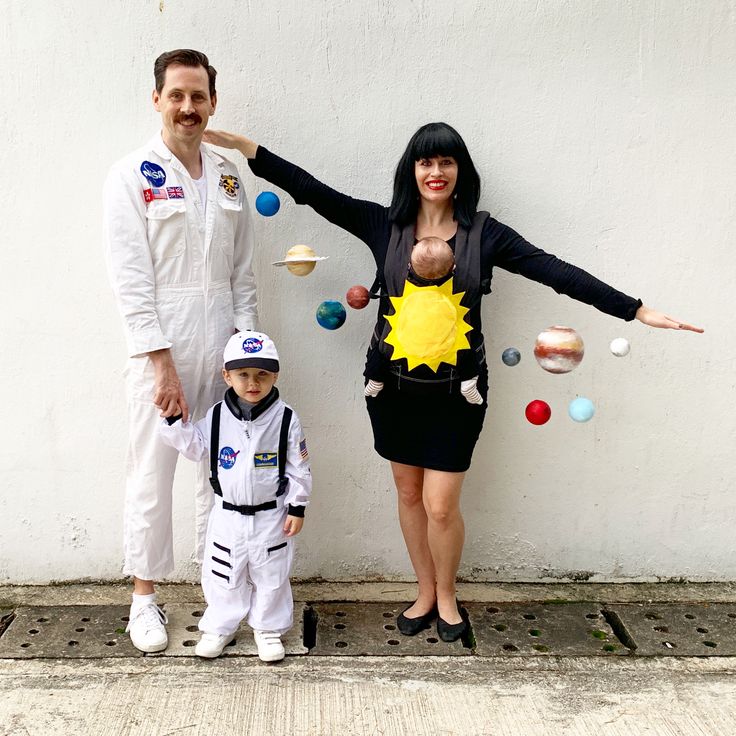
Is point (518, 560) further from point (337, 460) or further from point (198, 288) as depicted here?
point (198, 288)

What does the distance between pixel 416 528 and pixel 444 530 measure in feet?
0.51

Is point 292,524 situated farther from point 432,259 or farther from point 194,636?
point 432,259

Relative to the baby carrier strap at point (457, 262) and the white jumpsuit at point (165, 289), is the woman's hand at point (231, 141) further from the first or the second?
the baby carrier strap at point (457, 262)

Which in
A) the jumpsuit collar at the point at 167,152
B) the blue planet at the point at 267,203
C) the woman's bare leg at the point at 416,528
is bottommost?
the woman's bare leg at the point at 416,528

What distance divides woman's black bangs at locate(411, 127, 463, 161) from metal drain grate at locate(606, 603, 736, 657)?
1.91 m

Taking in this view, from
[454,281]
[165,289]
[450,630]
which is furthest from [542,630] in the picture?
[165,289]

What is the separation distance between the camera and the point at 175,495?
3.52 meters

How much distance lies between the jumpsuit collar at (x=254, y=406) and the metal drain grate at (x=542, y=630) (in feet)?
3.84

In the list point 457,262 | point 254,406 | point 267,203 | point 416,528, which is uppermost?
point 267,203

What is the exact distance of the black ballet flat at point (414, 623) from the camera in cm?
324

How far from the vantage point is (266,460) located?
9.81ft

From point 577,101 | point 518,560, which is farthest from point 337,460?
point 577,101

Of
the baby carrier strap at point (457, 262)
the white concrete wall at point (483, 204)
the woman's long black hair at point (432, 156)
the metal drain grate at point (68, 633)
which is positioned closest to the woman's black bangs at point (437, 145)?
the woman's long black hair at point (432, 156)

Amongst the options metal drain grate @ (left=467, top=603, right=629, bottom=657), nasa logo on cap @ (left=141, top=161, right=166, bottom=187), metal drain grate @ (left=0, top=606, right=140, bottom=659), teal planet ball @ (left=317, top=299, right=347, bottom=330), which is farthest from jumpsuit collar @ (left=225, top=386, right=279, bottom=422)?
metal drain grate @ (left=467, top=603, right=629, bottom=657)
